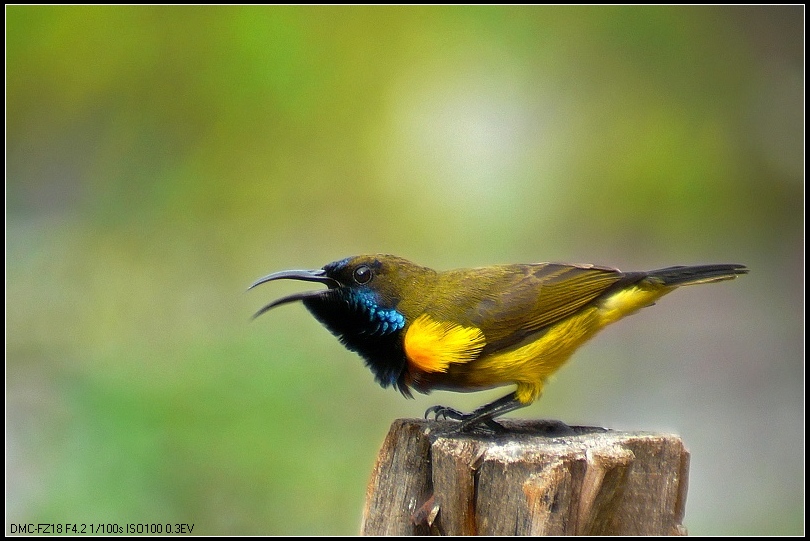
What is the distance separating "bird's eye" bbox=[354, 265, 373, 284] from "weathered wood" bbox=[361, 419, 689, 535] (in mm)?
661

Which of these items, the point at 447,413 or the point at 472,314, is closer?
the point at 472,314

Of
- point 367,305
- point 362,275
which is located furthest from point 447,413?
point 362,275

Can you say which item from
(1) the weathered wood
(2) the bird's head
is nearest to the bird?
(2) the bird's head

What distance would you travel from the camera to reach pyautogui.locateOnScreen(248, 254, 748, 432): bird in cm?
307

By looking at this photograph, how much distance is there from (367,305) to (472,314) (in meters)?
0.40

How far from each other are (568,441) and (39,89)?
5.48 metres

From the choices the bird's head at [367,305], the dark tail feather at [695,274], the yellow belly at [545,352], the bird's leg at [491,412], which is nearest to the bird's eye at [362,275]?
the bird's head at [367,305]

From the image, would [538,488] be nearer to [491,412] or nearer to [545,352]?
[491,412]

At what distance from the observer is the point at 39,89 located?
657cm

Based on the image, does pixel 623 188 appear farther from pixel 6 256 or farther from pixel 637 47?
pixel 6 256

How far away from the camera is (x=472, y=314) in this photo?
3141mm

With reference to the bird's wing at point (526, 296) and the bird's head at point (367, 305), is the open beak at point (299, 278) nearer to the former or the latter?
the bird's head at point (367, 305)

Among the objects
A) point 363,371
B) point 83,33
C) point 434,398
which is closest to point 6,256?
point 83,33

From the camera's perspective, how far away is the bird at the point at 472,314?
3.07 m
